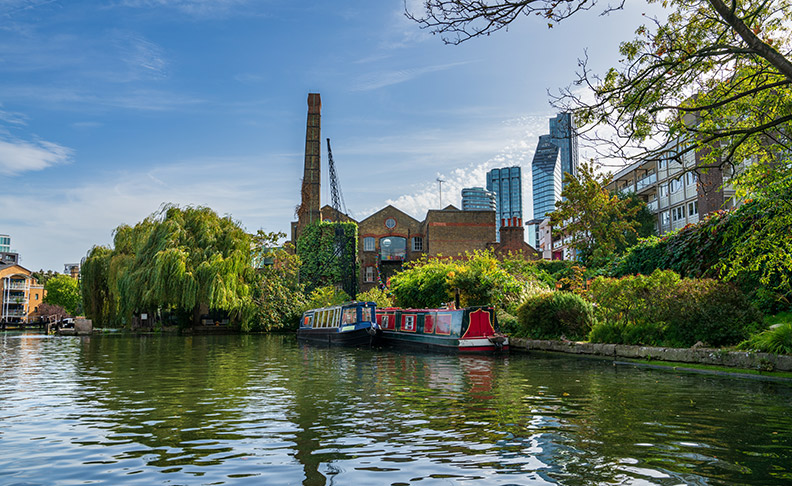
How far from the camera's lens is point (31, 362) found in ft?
56.9

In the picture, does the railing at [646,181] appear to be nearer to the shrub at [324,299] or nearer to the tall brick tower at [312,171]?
the shrub at [324,299]

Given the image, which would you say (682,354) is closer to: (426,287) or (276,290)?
(426,287)

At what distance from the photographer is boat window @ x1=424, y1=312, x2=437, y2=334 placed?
22.5 meters

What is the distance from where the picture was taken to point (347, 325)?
1035 inches

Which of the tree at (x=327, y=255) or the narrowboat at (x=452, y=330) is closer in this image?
the narrowboat at (x=452, y=330)

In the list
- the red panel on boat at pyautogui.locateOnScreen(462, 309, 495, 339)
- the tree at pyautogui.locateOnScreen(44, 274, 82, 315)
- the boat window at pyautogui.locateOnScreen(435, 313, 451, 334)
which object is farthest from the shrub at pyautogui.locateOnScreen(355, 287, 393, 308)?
the tree at pyautogui.locateOnScreen(44, 274, 82, 315)

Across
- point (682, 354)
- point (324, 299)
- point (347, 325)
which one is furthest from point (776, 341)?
point (324, 299)

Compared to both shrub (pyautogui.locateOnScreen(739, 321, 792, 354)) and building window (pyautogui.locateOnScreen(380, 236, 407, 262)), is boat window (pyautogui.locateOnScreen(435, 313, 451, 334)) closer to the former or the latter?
shrub (pyautogui.locateOnScreen(739, 321, 792, 354))

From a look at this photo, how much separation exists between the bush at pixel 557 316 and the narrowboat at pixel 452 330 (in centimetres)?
112

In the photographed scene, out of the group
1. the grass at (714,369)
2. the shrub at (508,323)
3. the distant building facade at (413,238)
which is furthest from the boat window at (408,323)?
the distant building facade at (413,238)

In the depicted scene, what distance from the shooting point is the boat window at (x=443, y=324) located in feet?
70.0

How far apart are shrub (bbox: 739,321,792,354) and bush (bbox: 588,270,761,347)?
124cm

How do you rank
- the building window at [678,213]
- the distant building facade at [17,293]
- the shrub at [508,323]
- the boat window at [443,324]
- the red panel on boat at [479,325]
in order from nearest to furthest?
the red panel on boat at [479,325] → the shrub at [508,323] → the boat window at [443,324] → the building window at [678,213] → the distant building facade at [17,293]

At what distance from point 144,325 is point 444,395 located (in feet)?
117
